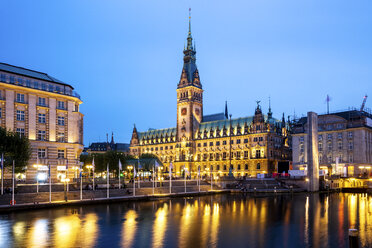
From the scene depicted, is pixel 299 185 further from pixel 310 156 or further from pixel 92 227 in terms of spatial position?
pixel 92 227

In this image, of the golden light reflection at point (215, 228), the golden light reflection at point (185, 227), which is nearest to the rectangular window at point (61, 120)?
the golden light reflection at point (185, 227)

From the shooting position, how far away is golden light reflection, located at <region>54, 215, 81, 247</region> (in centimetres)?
2864

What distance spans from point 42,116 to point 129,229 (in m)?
53.0

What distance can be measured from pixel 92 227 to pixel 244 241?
16.1 m

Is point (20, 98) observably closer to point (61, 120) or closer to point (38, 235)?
point (61, 120)

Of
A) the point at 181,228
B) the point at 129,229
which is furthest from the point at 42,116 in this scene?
the point at 181,228

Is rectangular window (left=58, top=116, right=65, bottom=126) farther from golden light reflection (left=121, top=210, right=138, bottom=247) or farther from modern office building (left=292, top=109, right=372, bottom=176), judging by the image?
modern office building (left=292, top=109, right=372, bottom=176)

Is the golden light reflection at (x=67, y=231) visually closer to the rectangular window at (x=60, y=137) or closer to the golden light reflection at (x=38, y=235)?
the golden light reflection at (x=38, y=235)

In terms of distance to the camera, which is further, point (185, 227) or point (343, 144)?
point (343, 144)

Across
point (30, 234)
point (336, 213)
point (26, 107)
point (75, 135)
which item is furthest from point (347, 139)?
point (30, 234)

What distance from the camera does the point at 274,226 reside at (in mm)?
37688

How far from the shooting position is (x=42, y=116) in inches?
3108

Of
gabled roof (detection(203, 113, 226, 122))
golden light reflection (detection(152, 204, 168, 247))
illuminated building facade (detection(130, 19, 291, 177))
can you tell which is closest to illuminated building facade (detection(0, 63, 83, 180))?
golden light reflection (detection(152, 204, 168, 247))

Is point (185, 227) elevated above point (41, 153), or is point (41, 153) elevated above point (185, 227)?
point (41, 153)
